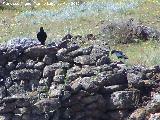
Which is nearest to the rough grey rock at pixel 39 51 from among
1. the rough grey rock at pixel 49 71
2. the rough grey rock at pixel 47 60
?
the rough grey rock at pixel 47 60

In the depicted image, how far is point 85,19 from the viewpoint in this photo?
29.3m

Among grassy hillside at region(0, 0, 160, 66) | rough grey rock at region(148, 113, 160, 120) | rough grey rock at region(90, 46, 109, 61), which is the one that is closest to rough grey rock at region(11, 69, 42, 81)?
rough grey rock at region(90, 46, 109, 61)

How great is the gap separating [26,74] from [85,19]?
12.9 m

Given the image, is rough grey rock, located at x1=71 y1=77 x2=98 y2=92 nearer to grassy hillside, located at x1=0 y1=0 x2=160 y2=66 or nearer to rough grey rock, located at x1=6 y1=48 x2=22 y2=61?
rough grey rock, located at x1=6 y1=48 x2=22 y2=61

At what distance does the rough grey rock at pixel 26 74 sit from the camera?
16.8 m

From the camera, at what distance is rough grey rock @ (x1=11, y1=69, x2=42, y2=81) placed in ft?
55.1

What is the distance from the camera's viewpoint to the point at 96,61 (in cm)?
1692

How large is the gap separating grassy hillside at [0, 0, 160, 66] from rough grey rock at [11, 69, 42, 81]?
503 centimetres

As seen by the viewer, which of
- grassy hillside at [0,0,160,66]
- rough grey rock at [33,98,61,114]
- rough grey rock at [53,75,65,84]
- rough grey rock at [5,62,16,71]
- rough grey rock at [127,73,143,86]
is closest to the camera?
rough grey rock at [33,98,61,114]

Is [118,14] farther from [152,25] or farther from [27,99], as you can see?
[27,99]

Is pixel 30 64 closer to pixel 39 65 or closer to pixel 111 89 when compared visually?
pixel 39 65

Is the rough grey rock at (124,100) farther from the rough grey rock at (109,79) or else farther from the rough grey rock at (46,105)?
the rough grey rock at (46,105)

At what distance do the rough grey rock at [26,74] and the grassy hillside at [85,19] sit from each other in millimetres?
5026

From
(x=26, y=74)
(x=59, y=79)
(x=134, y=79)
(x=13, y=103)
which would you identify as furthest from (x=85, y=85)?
(x=13, y=103)
